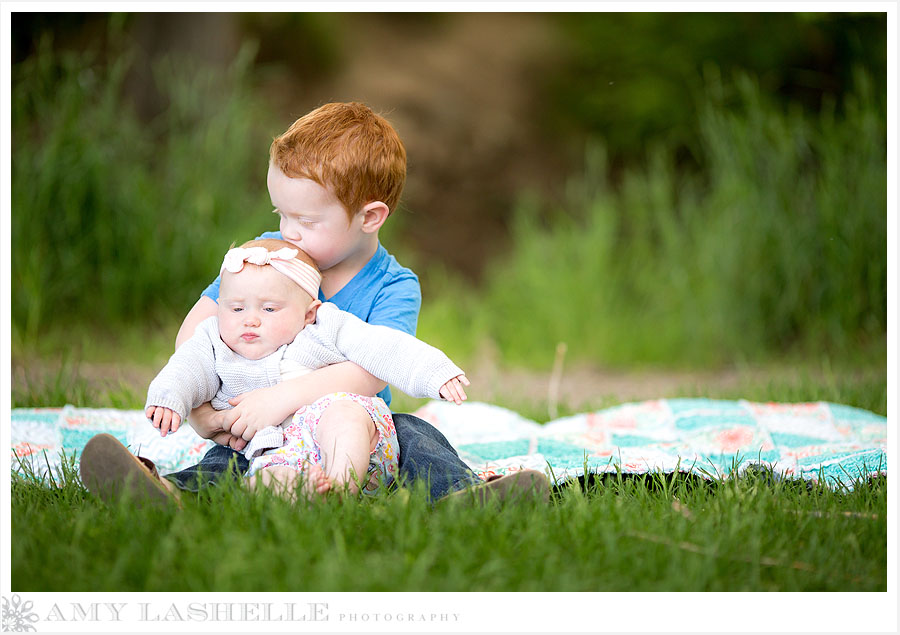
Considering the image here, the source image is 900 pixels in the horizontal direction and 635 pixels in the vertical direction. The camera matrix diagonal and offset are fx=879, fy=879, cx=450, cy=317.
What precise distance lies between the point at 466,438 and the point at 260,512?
1198 millimetres

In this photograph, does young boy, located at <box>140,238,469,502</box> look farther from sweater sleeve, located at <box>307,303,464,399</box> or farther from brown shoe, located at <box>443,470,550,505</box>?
brown shoe, located at <box>443,470,550,505</box>

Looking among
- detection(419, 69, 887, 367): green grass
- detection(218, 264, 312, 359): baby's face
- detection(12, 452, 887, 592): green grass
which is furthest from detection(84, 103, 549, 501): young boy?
detection(419, 69, 887, 367): green grass

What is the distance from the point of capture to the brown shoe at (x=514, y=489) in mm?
1651

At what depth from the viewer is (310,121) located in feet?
6.36

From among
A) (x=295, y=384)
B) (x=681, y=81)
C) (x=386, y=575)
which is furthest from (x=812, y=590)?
(x=681, y=81)

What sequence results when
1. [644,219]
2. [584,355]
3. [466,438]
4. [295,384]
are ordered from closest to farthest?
1. [295,384]
2. [466,438]
3. [584,355]
4. [644,219]

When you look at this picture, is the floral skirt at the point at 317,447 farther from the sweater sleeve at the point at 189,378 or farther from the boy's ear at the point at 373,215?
the boy's ear at the point at 373,215

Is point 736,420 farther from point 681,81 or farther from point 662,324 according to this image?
point 681,81

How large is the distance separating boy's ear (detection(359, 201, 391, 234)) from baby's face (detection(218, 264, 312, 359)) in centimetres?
22

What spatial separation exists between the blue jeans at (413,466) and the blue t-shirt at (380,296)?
0.76 ft

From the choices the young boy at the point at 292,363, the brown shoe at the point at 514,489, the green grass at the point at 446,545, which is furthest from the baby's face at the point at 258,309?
the brown shoe at the point at 514,489

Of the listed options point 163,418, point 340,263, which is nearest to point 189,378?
point 163,418

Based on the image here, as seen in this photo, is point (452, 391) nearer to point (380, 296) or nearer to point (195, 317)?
point (380, 296)

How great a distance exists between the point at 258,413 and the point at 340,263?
0.43 meters
